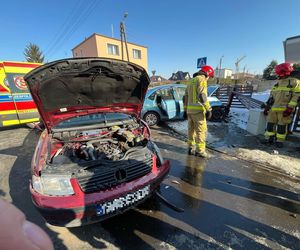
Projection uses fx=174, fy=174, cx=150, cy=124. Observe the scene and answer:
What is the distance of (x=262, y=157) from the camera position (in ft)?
13.6

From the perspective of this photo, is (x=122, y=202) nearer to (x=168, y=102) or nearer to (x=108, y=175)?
(x=108, y=175)

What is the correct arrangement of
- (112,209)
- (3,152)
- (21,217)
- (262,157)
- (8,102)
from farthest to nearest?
1. (8,102)
2. (3,152)
3. (262,157)
4. (112,209)
5. (21,217)

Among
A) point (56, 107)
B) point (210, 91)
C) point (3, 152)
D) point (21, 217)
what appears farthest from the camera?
point (210, 91)

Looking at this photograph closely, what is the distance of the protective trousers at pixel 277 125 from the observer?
4602mm

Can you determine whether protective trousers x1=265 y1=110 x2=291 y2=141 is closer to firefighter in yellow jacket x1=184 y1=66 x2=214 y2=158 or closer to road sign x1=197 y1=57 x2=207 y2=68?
firefighter in yellow jacket x1=184 y1=66 x2=214 y2=158

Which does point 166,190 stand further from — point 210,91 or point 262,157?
point 210,91

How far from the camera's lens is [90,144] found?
8.79 ft

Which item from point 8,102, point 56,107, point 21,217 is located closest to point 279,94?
point 56,107

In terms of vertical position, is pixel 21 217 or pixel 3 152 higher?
pixel 21 217

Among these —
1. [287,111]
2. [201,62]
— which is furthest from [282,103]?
[201,62]

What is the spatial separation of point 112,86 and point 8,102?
232 inches

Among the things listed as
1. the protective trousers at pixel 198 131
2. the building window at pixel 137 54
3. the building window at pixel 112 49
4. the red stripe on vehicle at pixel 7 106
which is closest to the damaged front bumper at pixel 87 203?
the protective trousers at pixel 198 131

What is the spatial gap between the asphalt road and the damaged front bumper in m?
0.39

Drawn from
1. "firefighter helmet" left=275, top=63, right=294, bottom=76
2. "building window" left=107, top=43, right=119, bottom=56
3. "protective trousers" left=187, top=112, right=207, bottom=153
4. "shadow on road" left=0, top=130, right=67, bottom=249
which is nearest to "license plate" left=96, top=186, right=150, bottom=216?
"shadow on road" left=0, top=130, right=67, bottom=249
